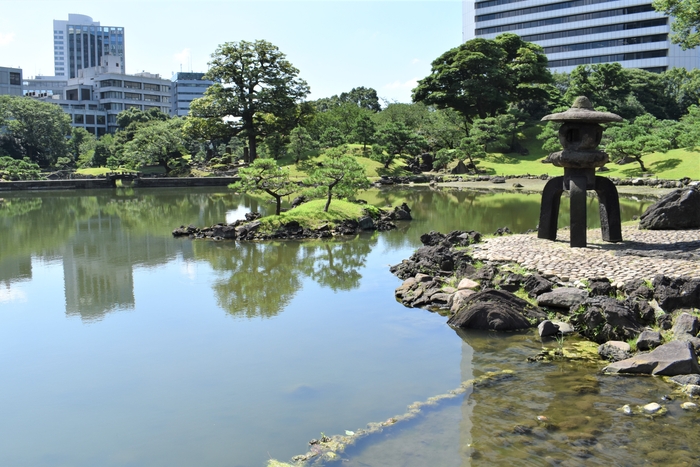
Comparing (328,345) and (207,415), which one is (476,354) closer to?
(328,345)

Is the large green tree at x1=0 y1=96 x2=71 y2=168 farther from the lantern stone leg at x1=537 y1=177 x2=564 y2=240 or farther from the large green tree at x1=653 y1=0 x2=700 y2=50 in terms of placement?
the lantern stone leg at x1=537 y1=177 x2=564 y2=240

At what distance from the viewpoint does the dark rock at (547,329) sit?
10289mm

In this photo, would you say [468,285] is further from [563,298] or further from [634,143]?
[634,143]

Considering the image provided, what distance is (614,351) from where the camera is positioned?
9.14 meters

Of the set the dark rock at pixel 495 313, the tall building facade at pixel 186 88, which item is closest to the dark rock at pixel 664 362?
the dark rock at pixel 495 313

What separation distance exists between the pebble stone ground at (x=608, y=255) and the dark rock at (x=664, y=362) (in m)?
2.93

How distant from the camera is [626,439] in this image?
6781 millimetres

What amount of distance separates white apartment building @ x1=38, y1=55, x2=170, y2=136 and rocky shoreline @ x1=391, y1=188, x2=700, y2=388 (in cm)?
9888

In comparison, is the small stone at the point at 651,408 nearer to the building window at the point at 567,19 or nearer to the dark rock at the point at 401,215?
the dark rock at the point at 401,215

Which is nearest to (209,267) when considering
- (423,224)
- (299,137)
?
(423,224)

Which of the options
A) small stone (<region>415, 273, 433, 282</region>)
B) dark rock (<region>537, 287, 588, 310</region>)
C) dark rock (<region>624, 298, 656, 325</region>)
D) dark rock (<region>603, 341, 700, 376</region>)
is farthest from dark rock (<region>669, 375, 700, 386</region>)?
small stone (<region>415, 273, 433, 282</region>)

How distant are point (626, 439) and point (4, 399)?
8133 mm

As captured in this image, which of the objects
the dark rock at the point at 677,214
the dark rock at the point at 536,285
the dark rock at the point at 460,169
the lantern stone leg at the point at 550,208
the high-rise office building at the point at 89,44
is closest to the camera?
the dark rock at the point at 536,285

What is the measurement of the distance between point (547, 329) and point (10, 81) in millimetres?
102015
